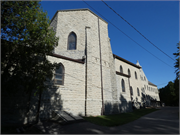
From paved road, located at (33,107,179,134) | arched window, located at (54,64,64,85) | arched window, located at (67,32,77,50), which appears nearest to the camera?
paved road, located at (33,107,179,134)

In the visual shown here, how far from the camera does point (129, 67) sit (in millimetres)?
26234

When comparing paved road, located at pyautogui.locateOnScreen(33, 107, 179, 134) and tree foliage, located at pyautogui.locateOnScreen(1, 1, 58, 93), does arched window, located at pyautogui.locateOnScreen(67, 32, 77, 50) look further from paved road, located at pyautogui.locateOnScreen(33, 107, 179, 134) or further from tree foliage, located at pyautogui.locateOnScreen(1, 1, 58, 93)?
paved road, located at pyautogui.locateOnScreen(33, 107, 179, 134)

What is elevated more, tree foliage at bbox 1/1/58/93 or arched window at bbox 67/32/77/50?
arched window at bbox 67/32/77/50

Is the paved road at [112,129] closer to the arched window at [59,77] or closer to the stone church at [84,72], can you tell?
the stone church at [84,72]

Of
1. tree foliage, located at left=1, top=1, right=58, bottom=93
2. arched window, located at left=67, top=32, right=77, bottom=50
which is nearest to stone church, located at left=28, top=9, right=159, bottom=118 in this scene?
arched window, located at left=67, top=32, right=77, bottom=50

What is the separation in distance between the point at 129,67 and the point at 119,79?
9.74 meters

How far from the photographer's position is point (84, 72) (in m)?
13.8

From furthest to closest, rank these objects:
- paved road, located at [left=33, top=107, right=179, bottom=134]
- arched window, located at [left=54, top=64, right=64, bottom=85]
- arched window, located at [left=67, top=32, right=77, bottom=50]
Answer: arched window, located at [left=67, top=32, right=77, bottom=50], arched window, located at [left=54, top=64, right=64, bottom=85], paved road, located at [left=33, top=107, right=179, bottom=134]

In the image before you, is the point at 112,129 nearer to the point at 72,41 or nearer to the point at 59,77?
the point at 59,77

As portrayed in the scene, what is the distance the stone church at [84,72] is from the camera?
1159 centimetres

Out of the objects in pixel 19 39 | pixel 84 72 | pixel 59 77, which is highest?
pixel 19 39

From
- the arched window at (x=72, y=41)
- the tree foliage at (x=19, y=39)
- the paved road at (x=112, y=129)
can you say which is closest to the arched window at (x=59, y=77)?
the tree foliage at (x=19, y=39)

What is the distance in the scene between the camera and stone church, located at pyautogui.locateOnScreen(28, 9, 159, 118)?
38.0 ft

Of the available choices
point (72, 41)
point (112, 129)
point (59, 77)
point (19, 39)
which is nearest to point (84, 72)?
point (59, 77)
